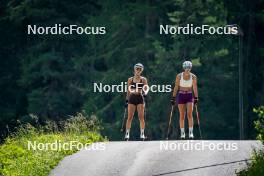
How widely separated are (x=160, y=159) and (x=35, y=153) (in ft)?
9.74

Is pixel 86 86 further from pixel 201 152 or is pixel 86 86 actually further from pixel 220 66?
pixel 201 152

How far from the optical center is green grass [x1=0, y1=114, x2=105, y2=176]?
18.8 m

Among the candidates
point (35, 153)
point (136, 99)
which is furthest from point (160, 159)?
point (136, 99)

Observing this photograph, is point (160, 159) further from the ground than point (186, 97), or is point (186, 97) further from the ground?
point (186, 97)

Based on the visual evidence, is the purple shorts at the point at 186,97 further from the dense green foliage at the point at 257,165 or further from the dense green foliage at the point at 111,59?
the dense green foliage at the point at 111,59

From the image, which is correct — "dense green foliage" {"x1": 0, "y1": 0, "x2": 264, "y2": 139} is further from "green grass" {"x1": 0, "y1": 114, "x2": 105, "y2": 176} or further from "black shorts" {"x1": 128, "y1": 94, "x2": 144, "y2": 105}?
"green grass" {"x1": 0, "y1": 114, "x2": 105, "y2": 176}

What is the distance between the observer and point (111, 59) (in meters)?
53.5

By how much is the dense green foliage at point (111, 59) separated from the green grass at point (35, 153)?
23004 millimetres

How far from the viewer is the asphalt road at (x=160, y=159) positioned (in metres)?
18.3

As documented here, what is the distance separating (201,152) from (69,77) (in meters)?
34.1

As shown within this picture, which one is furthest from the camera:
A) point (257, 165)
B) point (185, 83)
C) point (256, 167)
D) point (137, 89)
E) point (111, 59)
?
point (111, 59)

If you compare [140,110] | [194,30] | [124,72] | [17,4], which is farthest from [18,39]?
[140,110]

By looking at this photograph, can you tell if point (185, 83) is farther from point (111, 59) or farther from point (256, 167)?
point (111, 59)

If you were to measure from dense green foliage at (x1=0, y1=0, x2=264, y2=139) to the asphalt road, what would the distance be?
24800 millimetres
